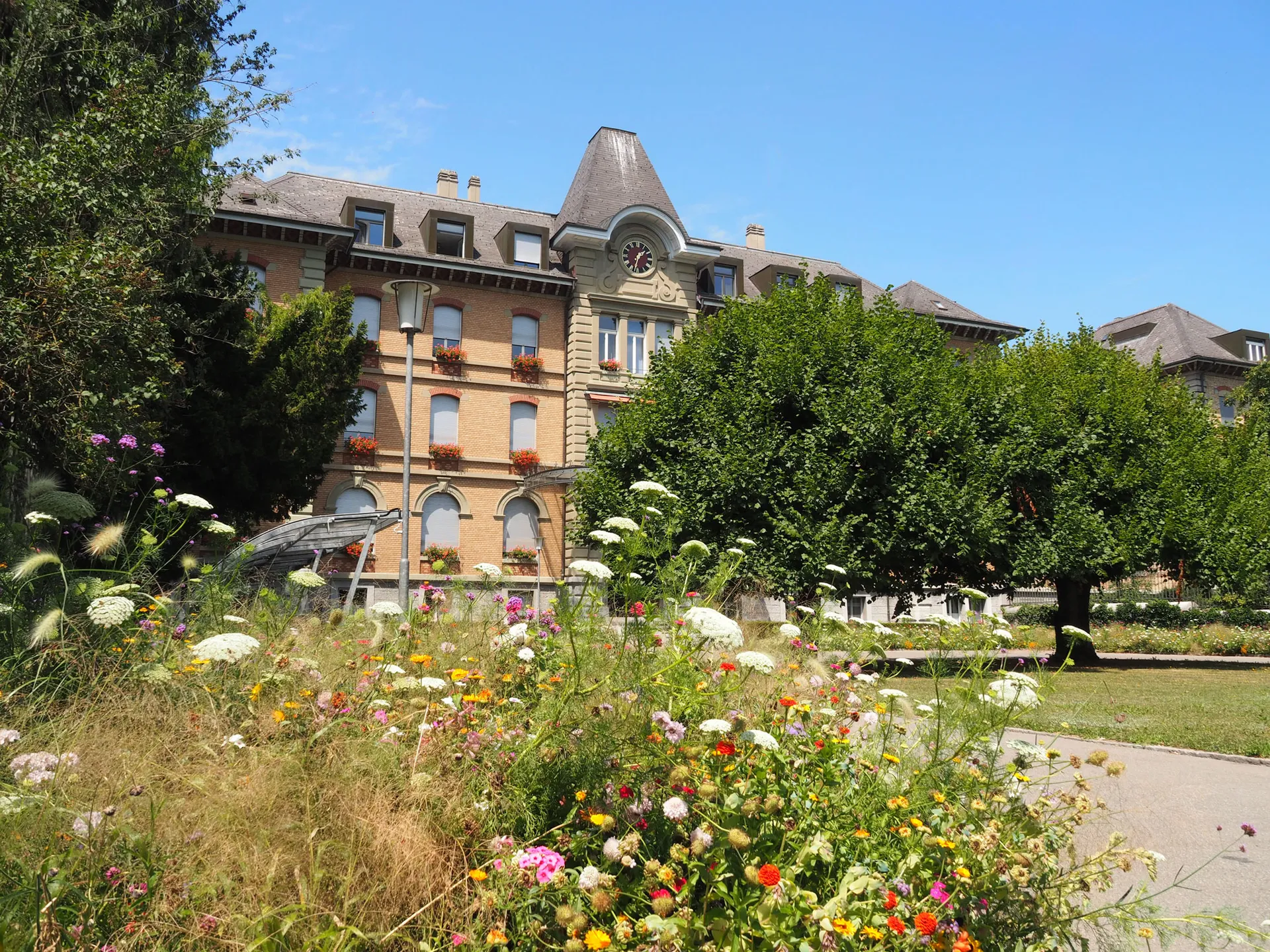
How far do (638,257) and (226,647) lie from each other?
27.5m

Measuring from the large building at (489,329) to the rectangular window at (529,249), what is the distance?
1.9 inches

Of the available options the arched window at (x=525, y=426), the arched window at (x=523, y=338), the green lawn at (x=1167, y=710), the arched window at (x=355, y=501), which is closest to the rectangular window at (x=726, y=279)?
the arched window at (x=523, y=338)

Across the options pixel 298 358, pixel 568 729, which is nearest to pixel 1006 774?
pixel 568 729

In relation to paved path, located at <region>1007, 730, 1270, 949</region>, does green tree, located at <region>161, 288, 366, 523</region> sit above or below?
above

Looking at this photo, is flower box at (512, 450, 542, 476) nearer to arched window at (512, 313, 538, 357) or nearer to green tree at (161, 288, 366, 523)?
arched window at (512, 313, 538, 357)

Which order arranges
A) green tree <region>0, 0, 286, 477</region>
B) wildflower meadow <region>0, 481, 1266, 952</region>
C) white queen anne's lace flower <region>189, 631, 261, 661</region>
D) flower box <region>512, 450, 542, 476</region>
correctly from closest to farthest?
wildflower meadow <region>0, 481, 1266, 952</region>
white queen anne's lace flower <region>189, 631, 261, 661</region>
green tree <region>0, 0, 286, 477</region>
flower box <region>512, 450, 542, 476</region>

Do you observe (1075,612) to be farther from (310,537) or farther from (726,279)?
(310,537)

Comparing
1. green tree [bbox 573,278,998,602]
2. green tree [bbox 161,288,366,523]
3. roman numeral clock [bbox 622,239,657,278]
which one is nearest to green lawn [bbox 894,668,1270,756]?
green tree [bbox 573,278,998,602]

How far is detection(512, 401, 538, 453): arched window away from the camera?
29.0 metres

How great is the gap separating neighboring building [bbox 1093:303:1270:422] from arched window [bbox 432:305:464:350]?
32.2 m

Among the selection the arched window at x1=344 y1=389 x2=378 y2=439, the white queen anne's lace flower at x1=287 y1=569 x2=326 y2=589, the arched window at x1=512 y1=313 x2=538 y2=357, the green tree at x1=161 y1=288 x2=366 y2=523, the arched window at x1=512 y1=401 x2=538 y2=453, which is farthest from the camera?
A: the arched window at x1=512 y1=313 x2=538 y2=357

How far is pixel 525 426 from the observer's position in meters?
29.1

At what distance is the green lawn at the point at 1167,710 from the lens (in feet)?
29.2

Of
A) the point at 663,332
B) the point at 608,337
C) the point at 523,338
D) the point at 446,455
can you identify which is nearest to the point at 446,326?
the point at 523,338
